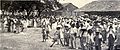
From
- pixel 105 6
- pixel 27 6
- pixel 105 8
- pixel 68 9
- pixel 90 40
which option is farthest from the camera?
pixel 68 9

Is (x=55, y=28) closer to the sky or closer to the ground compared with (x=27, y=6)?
closer to the ground

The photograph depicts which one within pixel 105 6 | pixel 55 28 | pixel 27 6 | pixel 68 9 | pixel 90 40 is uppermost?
pixel 90 40

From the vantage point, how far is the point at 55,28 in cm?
3694

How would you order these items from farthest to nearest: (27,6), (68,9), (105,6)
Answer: (68,9) < (105,6) < (27,6)

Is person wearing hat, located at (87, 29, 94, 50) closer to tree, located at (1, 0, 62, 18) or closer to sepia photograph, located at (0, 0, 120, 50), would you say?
sepia photograph, located at (0, 0, 120, 50)

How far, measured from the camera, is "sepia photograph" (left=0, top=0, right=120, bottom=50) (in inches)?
659

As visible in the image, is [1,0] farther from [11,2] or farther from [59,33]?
[59,33]

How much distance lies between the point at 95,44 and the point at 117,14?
2985 centimetres

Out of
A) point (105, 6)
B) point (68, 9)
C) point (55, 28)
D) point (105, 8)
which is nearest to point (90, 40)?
point (55, 28)

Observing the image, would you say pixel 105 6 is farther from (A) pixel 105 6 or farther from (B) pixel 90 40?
(B) pixel 90 40

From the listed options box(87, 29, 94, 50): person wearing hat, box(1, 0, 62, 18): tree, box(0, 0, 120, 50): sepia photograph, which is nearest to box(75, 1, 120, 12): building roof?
box(0, 0, 120, 50): sepia photograph

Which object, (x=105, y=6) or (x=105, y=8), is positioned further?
(x=105, y=6)

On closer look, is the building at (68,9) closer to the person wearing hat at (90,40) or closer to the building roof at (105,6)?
the building roof at (105,6)

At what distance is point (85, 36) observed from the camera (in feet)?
52.6
